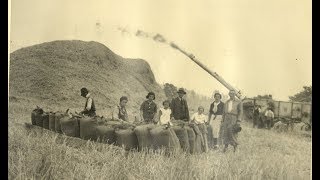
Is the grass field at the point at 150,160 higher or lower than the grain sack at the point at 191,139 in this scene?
lower

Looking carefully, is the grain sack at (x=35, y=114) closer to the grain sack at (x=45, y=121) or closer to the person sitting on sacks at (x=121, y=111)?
the grain sack at (x=45, y=121)

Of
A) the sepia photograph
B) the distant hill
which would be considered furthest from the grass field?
the distant hill

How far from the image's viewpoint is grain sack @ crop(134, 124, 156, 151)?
2229mm

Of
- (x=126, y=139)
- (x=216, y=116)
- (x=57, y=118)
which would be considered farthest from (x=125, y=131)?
(x=216, y=116)

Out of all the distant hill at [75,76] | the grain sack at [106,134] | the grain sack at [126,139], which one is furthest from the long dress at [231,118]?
the grain sack at [106,134]

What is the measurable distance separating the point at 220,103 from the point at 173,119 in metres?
0.26

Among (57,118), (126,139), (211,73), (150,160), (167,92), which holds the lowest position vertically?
(150,160)

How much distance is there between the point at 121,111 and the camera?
2.27 metres

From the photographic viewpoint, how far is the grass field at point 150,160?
2.14 metres

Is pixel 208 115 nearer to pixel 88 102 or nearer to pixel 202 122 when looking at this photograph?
pixel 202 122

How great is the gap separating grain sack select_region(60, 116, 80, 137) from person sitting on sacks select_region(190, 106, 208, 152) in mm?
641

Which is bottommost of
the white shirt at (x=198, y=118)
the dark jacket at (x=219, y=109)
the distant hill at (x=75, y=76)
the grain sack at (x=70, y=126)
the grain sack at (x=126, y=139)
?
the grain sack at (x=126, y=139)

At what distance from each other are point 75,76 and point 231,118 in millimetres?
876

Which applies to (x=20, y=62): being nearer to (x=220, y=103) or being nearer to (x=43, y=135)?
(x=43, y=135)
